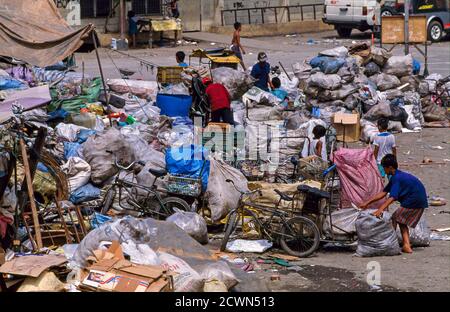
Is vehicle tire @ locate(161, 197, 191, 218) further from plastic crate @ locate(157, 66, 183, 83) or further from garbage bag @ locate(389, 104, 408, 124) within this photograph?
garbage bag @ locate(389, 104, 408, 124)

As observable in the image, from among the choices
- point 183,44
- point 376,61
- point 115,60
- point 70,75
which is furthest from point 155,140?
point 183,44

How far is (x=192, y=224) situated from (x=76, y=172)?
2531 millimetres

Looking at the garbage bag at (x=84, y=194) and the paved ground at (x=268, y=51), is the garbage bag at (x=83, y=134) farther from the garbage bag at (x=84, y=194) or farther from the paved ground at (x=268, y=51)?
the paved ground at (x=268, y=51)

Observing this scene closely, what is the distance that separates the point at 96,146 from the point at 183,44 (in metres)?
17.0

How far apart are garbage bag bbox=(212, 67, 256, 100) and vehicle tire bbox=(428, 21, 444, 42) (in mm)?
14951

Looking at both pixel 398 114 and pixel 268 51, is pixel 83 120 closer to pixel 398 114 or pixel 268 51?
pixel 398 114

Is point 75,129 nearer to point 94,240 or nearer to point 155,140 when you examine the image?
point 155,140

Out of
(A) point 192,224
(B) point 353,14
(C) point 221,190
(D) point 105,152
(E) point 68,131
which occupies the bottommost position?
(A) point 192,224

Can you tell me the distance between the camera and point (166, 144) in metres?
14.5

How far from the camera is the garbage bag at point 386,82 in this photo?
64.9 ft

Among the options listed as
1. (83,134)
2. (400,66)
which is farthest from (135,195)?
(400,66)

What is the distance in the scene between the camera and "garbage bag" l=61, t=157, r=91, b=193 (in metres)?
12.8

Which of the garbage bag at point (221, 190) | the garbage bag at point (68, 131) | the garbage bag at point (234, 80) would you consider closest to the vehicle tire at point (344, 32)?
the garbage bag at point (234, 80)

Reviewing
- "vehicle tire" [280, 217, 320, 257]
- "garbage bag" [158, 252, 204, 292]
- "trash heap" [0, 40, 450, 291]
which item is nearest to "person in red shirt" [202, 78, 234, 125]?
"trash heap" [0, 40, 450, 291]
